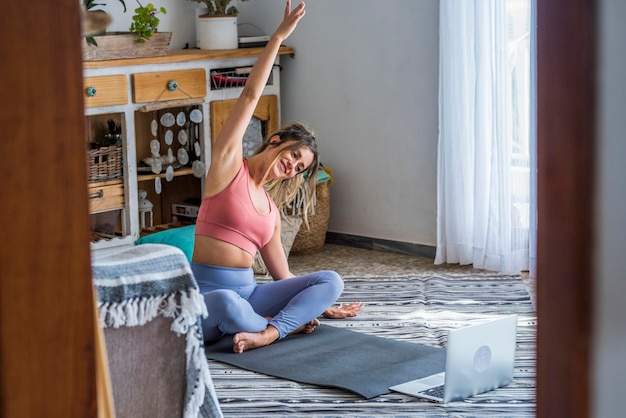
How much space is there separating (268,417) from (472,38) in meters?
2.33

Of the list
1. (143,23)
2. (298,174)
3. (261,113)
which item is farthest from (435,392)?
(261,113)

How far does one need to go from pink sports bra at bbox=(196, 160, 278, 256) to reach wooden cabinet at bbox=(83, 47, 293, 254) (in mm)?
1112

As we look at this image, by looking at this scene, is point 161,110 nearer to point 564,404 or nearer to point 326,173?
point 326,173

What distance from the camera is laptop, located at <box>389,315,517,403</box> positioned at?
2.88 m

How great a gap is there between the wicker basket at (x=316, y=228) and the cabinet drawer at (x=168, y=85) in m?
0.78

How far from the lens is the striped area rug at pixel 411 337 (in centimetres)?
287

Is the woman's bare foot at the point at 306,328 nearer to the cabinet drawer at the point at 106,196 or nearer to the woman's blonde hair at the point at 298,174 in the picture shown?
the woman's blonde hair at the point at 298,174

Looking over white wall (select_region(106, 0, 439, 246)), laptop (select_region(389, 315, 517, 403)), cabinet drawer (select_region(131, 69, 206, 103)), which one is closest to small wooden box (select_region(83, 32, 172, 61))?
cabinet drawer (select_region(131, 69, 206, 103))

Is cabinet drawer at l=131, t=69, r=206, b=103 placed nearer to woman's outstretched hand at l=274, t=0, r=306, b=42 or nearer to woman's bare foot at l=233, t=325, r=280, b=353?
woman's bare foot at l=233, t=325, r=280, b=353

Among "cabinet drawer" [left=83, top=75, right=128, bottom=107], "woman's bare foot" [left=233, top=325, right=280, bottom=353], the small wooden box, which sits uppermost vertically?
the small wooden box

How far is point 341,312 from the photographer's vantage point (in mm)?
3867

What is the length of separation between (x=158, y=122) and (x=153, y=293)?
3.18 m

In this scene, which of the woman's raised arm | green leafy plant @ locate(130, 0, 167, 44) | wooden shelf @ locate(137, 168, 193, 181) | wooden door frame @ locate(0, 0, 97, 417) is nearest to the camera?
wooden door frame @ locate(0, 0, 97, 417)

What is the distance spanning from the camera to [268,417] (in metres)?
2.80
